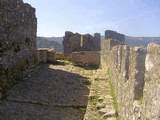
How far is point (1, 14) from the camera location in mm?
10219

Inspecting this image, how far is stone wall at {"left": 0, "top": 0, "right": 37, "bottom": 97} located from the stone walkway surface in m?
0.48

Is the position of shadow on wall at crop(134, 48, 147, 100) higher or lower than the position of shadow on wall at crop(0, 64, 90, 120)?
higher

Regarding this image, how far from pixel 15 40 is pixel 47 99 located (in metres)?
3.44

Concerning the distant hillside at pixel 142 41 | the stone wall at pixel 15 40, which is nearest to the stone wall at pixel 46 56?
the stone wall at pixel 15 40

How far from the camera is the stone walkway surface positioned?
25.9 ft

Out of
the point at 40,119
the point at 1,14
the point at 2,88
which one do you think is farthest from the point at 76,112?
the point at 1,14

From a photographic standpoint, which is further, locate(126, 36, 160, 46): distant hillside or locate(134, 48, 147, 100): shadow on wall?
locate(126, 36, 160, 46): distant hillside

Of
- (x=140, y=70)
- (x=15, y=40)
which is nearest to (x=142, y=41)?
(x=15, y=40)

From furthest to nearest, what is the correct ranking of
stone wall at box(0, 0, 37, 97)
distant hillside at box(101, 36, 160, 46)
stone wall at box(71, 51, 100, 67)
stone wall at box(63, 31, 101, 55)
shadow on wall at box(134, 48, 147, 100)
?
stone wall at box(63, 31, 101, 55), stone wall at box(71, 51, 100, 67), stone wall at box(0, 0, 37, 97), distant hillside at box(101, 36, 160, 46), shadow on wall at box(134, 48, 147, 100)

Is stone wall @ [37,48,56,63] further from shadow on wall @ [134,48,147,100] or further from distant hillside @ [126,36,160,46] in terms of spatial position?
shadow on wall @ [134,48,147,100]

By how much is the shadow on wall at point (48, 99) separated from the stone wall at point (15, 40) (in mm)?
505

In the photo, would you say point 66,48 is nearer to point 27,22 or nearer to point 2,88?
point 27,22

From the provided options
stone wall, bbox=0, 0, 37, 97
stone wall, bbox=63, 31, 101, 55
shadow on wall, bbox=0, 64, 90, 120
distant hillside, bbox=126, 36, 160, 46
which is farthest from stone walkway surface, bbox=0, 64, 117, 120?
stone wall, bbox=63, 31, 101, 55

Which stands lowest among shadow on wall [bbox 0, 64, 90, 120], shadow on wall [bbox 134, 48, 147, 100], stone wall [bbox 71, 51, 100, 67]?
shadow on wall [bbox 0, 64, 90, 120]
